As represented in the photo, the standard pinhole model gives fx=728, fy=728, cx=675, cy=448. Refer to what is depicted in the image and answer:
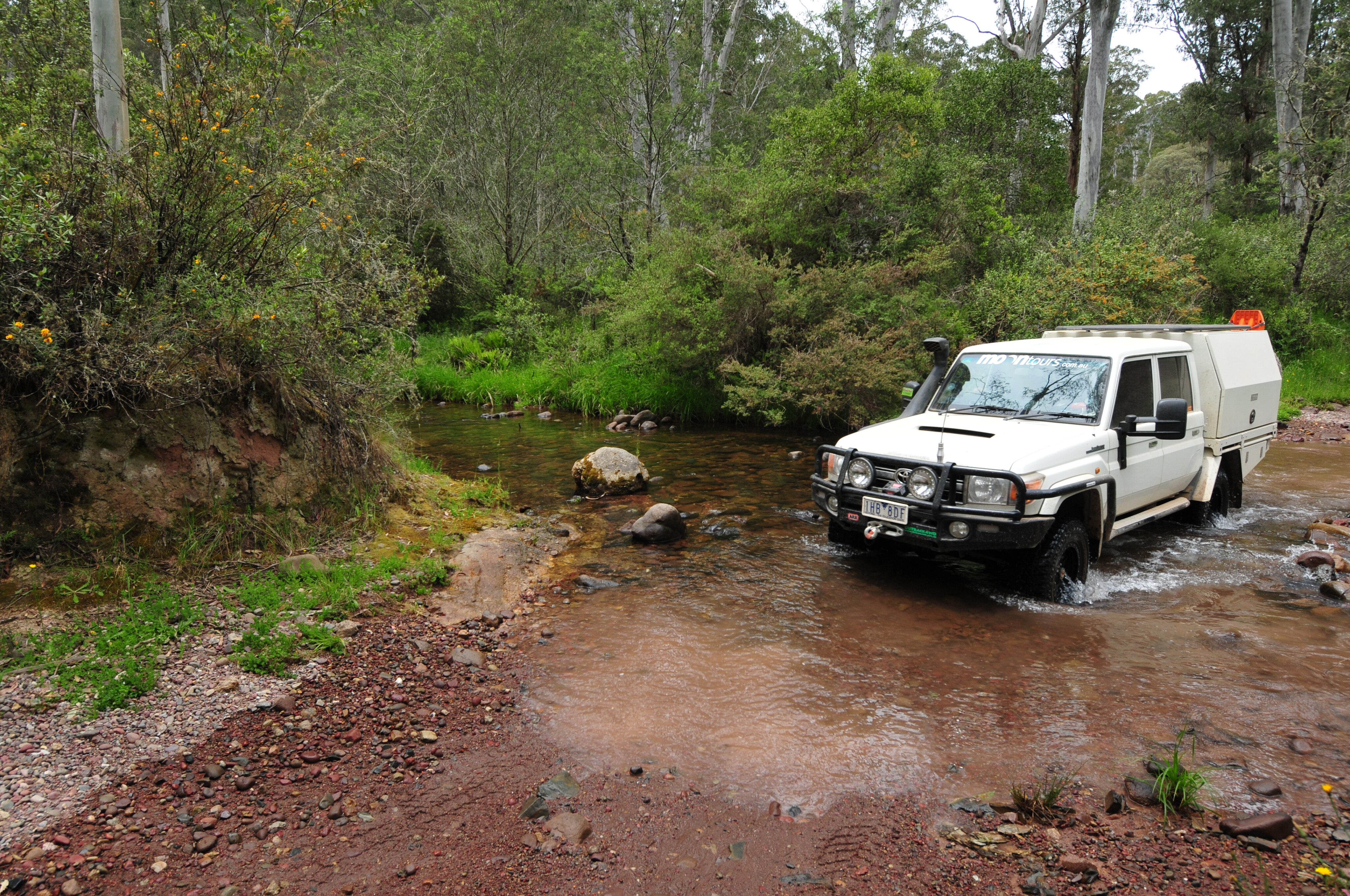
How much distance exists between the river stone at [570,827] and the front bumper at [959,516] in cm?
347

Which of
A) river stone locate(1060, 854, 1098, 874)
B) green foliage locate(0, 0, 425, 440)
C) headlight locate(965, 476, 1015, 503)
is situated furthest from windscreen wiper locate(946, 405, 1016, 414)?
green foliage locate(0, 0, 425, 440)

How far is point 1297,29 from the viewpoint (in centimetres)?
2323

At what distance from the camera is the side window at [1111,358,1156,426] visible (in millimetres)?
6449

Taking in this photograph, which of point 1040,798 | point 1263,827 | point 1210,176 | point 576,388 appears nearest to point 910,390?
point 1040,798

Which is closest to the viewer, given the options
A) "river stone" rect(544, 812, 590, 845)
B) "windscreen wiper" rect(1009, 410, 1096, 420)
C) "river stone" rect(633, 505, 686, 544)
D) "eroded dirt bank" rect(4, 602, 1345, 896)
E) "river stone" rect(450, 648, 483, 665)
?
"eroded dirt bank" rect(4, 602, 1345, 896)

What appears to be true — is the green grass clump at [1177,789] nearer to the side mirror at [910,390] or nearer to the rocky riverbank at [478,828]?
the rocky riverbank at [478,828]

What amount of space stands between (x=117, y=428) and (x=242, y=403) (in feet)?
3.04

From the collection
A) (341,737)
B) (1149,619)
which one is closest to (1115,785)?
(1149,619)

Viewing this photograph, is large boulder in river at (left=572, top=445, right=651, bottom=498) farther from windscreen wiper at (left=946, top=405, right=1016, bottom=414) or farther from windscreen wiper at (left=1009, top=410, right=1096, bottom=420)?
windscreen wiper at (left=1009, top=410, right=1096, bottom=420)

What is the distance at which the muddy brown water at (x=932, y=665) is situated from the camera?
12.8 feet

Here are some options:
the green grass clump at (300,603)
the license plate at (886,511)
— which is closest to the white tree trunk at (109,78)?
the green grass clump at (300,603)

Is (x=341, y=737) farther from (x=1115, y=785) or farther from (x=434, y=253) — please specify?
(x=434, y=253)

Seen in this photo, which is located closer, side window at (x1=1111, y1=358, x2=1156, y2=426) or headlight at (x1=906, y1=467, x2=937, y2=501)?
headlight at (x1=906, y1=467, x2=937, y2=501)

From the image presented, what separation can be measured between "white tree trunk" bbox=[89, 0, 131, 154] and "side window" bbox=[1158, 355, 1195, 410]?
9.26 meters
